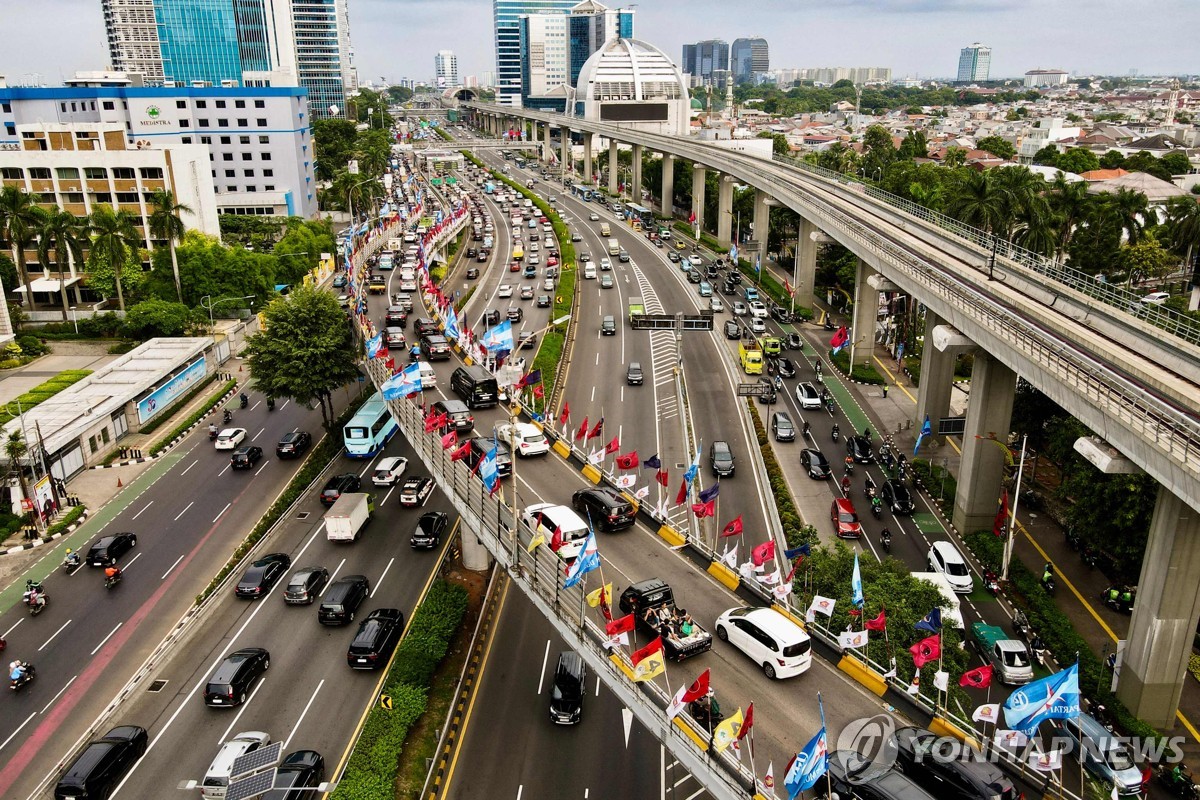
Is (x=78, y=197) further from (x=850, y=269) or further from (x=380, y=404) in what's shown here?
(x=850, y=269)

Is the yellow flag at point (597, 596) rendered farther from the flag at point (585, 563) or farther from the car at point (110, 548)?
the car at point (110, 548)

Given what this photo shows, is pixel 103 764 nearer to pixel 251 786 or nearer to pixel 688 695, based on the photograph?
pixel 251 786

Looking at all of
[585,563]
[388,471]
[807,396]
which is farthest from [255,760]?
[807,396]

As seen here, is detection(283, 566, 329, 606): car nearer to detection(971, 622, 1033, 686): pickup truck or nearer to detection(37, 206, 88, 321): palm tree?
detection(971, 622, 1033, 686): pickup truck

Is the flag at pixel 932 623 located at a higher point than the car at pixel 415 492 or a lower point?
higher

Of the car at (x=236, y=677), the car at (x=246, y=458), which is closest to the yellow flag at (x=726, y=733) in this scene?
the car at (x=236, y=677)

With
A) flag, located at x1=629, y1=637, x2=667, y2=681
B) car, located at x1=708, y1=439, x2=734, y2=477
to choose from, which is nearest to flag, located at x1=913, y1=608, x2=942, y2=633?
flag, located at x1=629, y1=637, x2=667, y2=681
